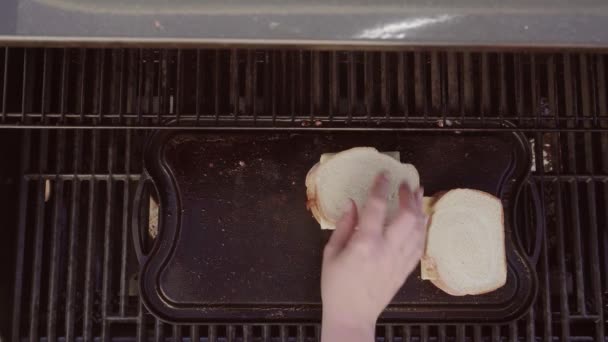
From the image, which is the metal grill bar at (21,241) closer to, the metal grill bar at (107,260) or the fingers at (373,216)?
the metal grill bar at (107,260)

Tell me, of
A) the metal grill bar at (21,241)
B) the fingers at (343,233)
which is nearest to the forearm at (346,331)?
the fingers at (343,233)

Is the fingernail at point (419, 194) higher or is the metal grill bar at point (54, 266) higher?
the fingernail at point (419, 194)

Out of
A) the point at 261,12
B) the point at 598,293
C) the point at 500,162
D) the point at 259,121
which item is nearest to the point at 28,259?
the point at 259,121

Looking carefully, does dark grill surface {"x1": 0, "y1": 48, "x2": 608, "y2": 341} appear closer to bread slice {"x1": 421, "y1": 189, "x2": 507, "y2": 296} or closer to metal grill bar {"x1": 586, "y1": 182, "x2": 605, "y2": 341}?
metal grill bar {"x1": 586, "y1": 182, "x2": 605, "y2": 341}

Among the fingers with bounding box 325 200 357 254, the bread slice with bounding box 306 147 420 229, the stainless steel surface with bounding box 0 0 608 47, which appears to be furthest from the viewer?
the bread slice with bounding box 306 147 420 229

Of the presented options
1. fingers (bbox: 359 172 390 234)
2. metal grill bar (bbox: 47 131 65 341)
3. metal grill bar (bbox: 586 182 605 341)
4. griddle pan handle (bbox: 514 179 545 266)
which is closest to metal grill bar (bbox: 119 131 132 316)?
metal grill bar (bbox: 47 131 65 341)

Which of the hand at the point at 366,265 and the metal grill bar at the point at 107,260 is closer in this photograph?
the hand at the point at 366,265
